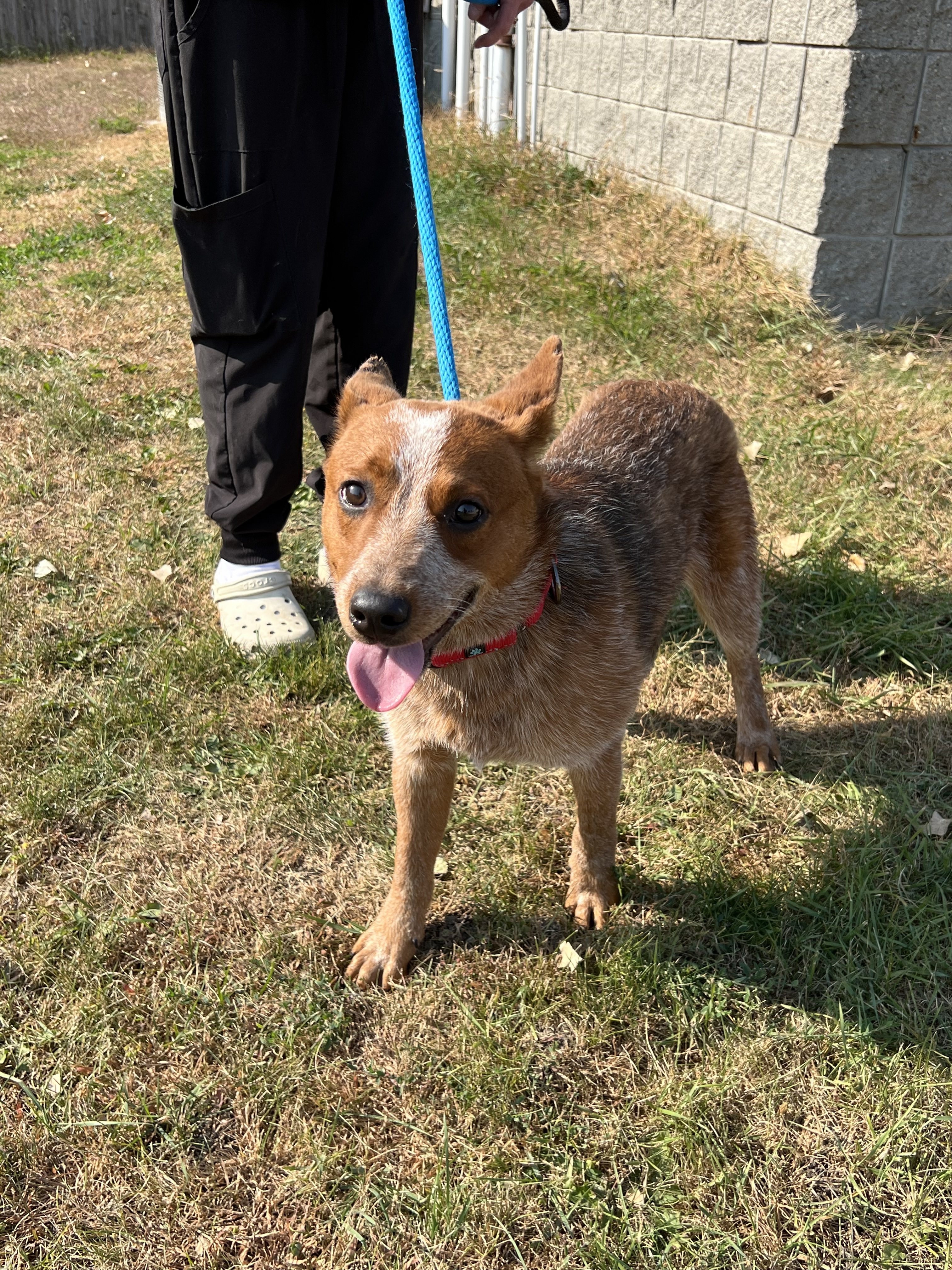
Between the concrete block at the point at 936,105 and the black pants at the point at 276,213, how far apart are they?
310 cm

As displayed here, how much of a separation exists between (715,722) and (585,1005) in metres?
1.36

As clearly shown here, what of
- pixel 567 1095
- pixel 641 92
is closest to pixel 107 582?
pixel 567 1095

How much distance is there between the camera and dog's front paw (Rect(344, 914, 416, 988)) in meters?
2.55

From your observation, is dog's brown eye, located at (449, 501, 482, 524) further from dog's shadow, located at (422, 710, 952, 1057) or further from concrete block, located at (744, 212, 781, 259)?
concrete block, located at (744, 212, 781, 259)

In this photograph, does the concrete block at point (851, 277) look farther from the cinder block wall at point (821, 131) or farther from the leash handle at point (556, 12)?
the leash handle at point (556, 12)

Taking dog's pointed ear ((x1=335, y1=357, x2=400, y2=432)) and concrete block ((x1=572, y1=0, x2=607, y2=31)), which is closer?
dog's pointed ear ((x1=335, y1=357, x2=400, y2=432))

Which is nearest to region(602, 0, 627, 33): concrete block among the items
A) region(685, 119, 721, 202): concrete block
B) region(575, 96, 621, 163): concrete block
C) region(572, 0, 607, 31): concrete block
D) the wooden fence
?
region(572, 0, 607, 31): concrete block

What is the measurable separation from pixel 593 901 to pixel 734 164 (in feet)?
16.7

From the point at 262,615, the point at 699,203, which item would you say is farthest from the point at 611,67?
the point at 262,615

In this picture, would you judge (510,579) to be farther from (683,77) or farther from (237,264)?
(683,77)

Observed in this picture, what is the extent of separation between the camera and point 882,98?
5.08 m

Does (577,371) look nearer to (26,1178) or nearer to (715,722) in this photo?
(715,722)

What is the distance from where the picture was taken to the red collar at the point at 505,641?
7.61 feet

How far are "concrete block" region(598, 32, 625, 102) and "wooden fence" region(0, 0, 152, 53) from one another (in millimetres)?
18758
